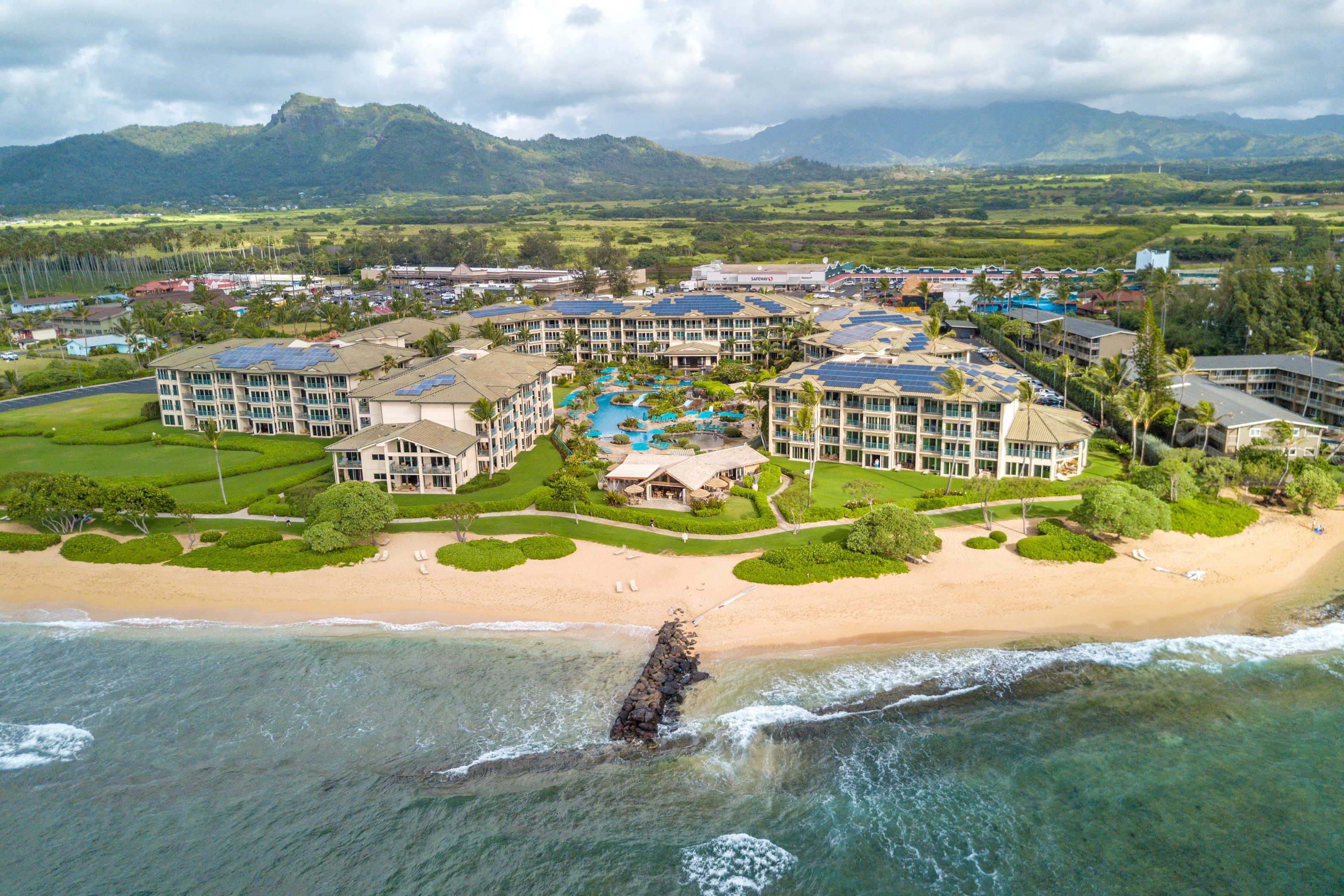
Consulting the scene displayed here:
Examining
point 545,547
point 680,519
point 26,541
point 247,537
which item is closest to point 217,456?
point 26,541

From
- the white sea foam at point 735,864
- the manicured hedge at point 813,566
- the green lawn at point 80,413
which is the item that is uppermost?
the green lawn at point 80,413

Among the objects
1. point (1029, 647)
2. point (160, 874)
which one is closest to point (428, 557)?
point (160, 874)

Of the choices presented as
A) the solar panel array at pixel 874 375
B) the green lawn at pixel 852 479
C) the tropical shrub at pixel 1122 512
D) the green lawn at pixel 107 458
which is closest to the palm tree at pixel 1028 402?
the solar panel array at pixel 874 375

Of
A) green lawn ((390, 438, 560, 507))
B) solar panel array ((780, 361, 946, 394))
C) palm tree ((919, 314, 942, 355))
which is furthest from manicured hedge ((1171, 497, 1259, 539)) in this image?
green lawn ((390, 438, 560, 507))

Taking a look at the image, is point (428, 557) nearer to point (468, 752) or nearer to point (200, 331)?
point (468, 752)

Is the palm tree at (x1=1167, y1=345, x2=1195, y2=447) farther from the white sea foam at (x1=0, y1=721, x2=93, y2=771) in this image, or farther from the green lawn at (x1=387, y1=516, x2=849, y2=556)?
the white sea foam at (x1=0, y1=721, x2=93, y2=771)

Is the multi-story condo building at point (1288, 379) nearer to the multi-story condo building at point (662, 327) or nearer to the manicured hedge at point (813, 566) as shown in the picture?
the multi-story condo building at point (662, 327)
